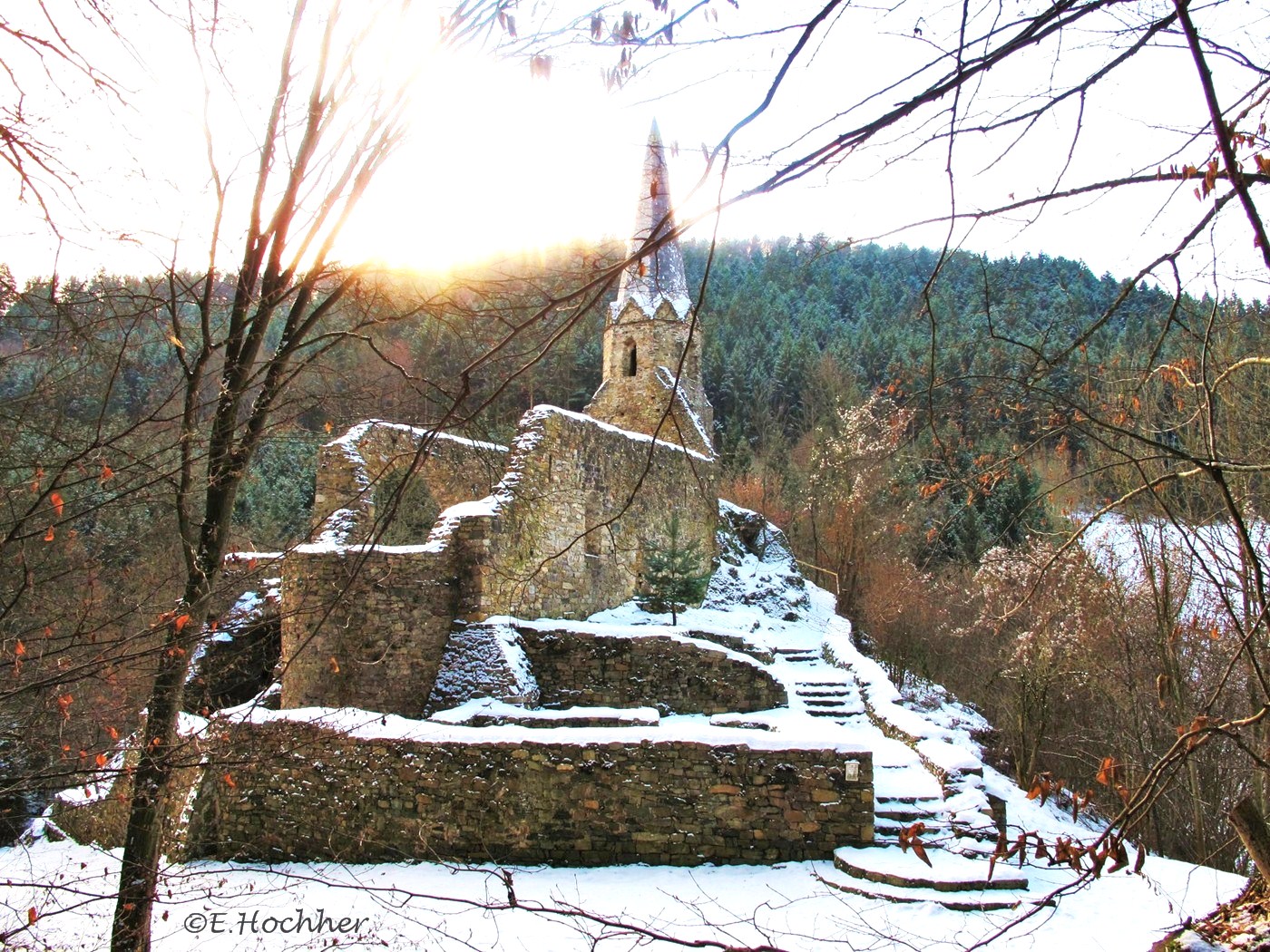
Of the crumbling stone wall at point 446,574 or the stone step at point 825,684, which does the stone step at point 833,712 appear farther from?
the crumbling stone wall at point 446,574

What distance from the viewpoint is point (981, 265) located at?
2.91 meters

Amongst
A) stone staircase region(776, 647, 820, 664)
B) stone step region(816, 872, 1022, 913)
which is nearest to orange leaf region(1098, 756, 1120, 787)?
stone step region(816, 872, 1022, 913)

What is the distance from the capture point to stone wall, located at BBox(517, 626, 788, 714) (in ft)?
39.6

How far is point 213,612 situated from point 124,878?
8088 mm

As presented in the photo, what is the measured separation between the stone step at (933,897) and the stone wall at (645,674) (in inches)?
187

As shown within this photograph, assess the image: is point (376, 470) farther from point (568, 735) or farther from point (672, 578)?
point (568, 735)

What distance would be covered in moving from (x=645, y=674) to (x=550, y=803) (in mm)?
3962

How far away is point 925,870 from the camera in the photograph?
301 inches

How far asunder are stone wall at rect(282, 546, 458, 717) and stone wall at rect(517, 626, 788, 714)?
4.47 feet

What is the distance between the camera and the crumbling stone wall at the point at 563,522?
11963 millimetres

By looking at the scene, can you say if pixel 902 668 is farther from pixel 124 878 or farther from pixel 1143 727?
pixel 124 878

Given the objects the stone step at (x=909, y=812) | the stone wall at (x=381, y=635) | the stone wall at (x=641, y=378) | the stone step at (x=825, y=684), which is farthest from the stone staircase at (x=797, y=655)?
the stone wall at (x=641, y=378)

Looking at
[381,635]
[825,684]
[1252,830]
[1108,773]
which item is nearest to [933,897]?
[1108,773]

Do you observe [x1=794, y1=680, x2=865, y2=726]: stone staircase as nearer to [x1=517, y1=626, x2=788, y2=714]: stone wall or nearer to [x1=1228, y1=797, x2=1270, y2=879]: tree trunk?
[x1=517, y1=626, x2=788, y2=714]: stone wall
